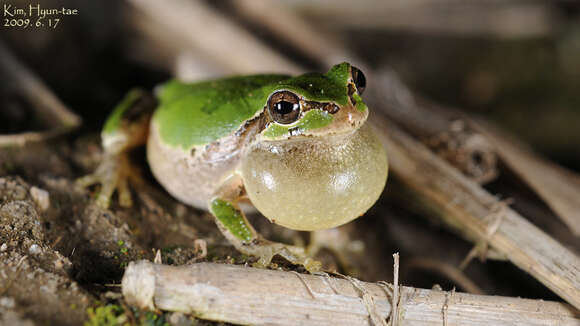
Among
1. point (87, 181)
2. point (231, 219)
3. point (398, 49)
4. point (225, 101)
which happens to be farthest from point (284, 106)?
point (398, 49)

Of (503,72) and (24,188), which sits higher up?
(503,72)

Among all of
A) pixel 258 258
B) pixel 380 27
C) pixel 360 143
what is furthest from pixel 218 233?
pixel 380 27

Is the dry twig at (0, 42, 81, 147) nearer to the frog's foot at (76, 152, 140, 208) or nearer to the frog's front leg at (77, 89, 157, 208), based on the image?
the frog's front leg at (77, 89, 157, 208)

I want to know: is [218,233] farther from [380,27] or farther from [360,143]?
[380,27]

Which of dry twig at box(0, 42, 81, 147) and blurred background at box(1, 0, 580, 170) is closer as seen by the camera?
dry twig at box(0, 42, 81, 147)

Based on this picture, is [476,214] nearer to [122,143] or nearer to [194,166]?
[194,166]

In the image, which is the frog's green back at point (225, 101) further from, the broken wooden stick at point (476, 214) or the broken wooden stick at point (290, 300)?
the broken wooden stick at point (476, 214)

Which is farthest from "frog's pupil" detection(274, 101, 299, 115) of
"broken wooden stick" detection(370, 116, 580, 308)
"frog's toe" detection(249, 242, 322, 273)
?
"broken wooden stick" detection(370, 116, 580, 308)
